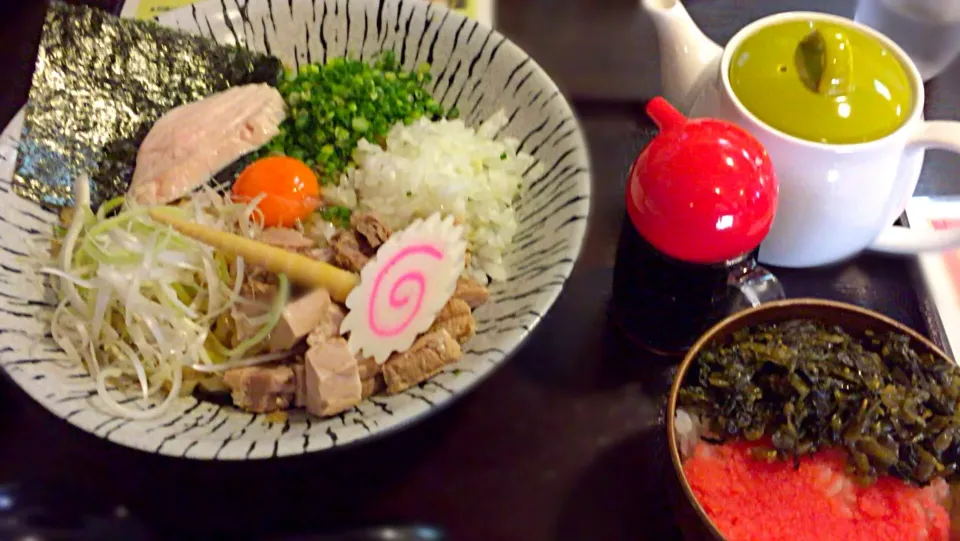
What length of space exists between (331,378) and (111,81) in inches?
33.9

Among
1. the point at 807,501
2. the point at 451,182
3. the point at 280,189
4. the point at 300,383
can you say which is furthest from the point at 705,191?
the point at 280,189

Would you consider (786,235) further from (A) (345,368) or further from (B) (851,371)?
(A) (345,368)

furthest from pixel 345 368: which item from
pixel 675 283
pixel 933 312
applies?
pixel 933 312

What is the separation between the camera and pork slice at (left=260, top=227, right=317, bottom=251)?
1.23m

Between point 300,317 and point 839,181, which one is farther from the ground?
point 839,181

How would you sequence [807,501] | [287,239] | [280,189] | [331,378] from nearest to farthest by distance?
[807,501], [331,378], [287,239], [280,189]

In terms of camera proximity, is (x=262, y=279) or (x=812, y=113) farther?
(x=262, y=279)

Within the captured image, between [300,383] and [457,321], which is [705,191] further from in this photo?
[300,383]

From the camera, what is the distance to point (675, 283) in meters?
1.06

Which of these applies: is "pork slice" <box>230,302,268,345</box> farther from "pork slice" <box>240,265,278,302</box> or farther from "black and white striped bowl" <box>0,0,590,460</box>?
"black and white striped bowl" <box>0,0,590,460</box>

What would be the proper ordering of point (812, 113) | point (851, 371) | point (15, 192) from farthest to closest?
point (15, 192) < point (812, 113) < point (851, 371)

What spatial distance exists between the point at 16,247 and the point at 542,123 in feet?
3.03

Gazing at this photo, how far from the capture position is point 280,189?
4.40 feet

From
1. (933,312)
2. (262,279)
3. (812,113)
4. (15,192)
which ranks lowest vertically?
(933,312)
